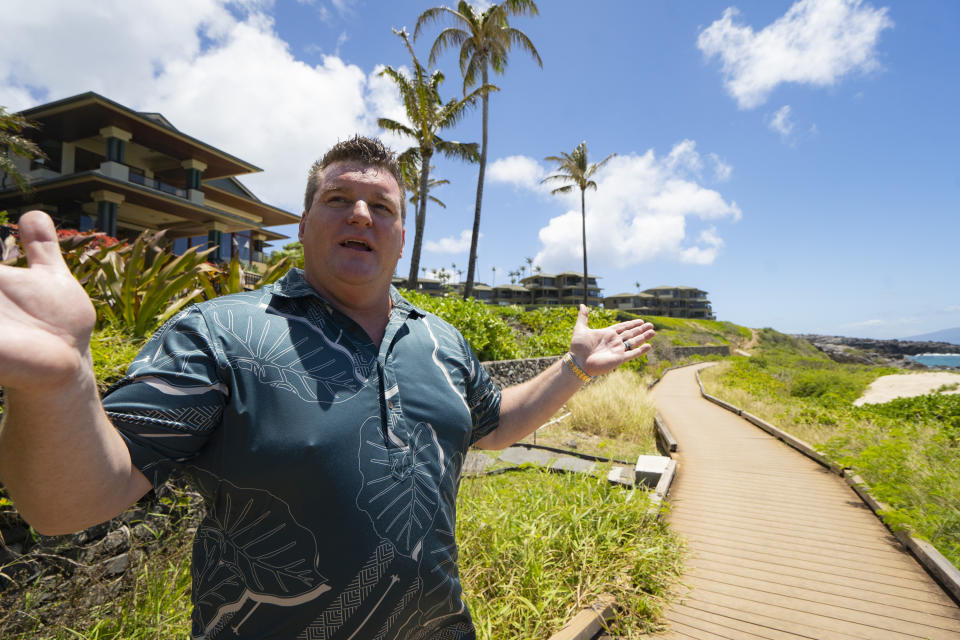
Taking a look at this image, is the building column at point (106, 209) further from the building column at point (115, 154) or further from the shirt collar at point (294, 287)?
the shirt collar at point (294, 287)

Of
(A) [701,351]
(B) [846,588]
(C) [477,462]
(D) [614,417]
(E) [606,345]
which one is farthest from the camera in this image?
(A) [701,351]

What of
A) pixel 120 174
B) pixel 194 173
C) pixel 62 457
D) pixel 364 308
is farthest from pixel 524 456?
pixel 194 173

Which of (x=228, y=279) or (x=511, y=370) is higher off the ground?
(x=228, y=279)

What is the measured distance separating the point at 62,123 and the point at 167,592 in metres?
24.1

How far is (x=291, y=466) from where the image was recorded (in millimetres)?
1276

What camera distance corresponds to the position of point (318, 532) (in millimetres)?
1321

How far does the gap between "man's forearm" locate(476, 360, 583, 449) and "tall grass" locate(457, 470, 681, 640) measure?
5.52ft

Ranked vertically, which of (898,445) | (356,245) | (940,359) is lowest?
(940,359)

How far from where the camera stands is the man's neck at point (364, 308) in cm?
168

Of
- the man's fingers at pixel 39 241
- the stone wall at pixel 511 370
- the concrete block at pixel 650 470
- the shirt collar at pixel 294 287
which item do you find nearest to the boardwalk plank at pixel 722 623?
the concrete block at pixel 650 470

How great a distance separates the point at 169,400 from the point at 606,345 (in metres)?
1.85

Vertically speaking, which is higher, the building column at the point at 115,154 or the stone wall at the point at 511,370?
the building column at the point at 115,154

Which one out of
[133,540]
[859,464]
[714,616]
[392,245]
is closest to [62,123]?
[133,540]

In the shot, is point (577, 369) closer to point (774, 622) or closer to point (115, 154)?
point (774, 622)
